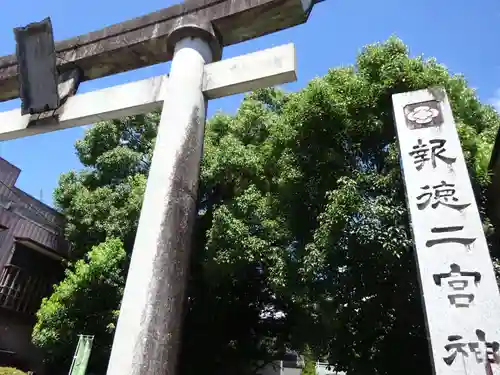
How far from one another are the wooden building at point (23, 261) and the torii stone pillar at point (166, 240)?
32.2 feet

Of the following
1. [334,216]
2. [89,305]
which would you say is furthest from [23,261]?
[334,216]

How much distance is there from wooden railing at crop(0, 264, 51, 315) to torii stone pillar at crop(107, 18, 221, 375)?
9.98 metres

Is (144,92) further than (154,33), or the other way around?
(154,33)

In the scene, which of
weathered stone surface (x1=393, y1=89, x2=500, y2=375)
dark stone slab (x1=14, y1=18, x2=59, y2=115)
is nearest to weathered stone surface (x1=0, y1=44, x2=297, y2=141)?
dark stone slab (x1=14, y1=18, x2=59, y2=115)

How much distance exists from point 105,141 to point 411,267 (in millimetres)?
11193

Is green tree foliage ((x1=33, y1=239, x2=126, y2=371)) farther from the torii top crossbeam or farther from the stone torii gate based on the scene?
the torii top crossbeam

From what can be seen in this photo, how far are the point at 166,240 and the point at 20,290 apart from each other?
1074cm

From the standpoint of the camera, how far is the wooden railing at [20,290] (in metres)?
12.5

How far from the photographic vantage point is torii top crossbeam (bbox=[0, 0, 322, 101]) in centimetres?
638

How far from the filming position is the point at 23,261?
44.2 feet

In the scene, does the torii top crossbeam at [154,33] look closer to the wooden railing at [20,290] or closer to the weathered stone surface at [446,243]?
the weathered stone surface at [446,243]

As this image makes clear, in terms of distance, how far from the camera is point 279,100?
13.7m

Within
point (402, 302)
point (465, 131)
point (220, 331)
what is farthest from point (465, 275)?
point (220, 331)

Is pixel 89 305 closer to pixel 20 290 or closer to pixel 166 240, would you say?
pixel 20 290
